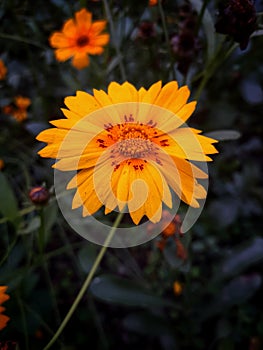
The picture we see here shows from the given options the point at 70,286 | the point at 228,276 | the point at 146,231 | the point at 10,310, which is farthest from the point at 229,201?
the point at 10,310

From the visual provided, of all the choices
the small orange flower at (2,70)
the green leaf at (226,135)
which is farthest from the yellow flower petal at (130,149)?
the small orange flower at (2,70)

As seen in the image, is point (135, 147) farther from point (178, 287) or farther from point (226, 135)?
point (178, 287)

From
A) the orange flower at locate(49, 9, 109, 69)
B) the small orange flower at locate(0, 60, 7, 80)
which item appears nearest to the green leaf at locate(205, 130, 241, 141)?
the orange flower at locate(49, 9, 109, 69)

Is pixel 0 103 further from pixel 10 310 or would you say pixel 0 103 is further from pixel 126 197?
pixel 126 197

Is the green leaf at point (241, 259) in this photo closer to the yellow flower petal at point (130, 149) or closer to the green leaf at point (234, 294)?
the green leaf at point (234, 294)

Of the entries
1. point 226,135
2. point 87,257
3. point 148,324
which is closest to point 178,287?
point 148,324

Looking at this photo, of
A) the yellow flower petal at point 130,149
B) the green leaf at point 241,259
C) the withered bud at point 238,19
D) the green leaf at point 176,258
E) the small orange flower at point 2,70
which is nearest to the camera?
the yellow flower petal at point 130,149
